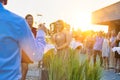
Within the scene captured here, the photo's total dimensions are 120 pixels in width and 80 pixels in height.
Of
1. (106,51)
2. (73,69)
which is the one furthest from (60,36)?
(106,51)

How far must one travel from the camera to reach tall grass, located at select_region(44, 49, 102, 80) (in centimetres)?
737

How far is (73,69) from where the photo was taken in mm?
7391

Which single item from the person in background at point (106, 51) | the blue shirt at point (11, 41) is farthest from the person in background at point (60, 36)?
the person in background at point (106, 51)

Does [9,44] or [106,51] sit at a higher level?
[9,44]

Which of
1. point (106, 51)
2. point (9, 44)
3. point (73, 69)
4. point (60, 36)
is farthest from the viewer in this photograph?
point (106, 51)

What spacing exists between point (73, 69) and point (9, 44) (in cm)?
471

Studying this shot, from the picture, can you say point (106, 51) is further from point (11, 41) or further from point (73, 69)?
point (11, 41)

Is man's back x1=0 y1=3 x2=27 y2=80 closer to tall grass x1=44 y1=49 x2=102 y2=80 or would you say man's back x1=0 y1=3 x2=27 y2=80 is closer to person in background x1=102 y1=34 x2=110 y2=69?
tall grass x1=44 y1=49 x2=102 y2=80

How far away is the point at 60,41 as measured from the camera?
11.0 meters

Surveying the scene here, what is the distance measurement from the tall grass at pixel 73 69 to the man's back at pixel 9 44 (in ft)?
15.1

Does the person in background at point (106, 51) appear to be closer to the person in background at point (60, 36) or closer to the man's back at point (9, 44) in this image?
the person in background at point (60, 36)

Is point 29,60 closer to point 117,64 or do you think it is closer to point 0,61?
point 0,61

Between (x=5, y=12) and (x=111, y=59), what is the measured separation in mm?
16925

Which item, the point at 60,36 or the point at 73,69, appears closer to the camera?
the point at 73,69
